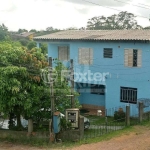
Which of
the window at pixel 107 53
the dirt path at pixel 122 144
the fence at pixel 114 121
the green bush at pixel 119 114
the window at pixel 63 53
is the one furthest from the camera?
the window at pixel 63 53

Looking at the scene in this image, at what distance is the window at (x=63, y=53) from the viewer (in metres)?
20.7

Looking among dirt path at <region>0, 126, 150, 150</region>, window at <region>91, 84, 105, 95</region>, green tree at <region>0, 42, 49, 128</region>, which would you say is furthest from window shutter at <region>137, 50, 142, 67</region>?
green tree at <region>0, 42, 49, 128</region>

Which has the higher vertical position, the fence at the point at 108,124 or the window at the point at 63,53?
the window at the point at 63,53

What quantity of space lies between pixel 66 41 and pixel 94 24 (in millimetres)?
28372

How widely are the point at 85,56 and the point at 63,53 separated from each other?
2220mm

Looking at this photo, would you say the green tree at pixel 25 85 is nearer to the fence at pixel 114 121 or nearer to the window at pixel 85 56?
the fence at pixel 114 121

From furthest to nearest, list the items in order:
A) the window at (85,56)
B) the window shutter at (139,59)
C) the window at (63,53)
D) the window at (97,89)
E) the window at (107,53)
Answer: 1. the window at (63,53)
2. the window at (97,89)
3. the window at (85,56)
4. the window at (107,53)
5. the window shutter at (139,59)

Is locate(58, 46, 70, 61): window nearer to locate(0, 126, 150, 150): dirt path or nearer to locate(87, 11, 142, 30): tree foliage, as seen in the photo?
locate(0, 126, 150, 150): dirt path

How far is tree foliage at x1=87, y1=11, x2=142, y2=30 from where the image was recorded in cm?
4594

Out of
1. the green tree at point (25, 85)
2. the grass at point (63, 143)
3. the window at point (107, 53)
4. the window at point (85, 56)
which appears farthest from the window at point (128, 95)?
the green tree at point (25, 85)

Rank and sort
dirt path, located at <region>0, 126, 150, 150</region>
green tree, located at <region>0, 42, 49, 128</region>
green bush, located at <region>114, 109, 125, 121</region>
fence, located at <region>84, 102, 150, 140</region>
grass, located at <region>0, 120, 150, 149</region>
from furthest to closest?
green bush, located at <region>114, 109, 125, 121</region> → fence, located at <region>84, 102, 150, 140</region> → grass, located at <region>0, 120, 150, 149</region> → green tree, located at <region>0, 42, 49, 128</region> → dirt path, located at <region>0, 126, 150, 150</region>

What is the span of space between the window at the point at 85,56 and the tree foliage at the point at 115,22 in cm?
2692

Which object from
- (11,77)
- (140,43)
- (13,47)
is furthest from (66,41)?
(11,77)

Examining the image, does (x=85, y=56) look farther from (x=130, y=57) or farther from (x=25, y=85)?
(x=25, y=85)
